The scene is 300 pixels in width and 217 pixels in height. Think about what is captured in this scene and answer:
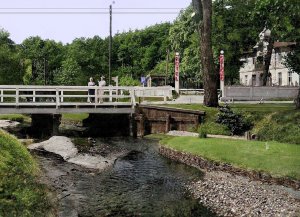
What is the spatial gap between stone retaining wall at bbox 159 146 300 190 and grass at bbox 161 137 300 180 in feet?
0.63

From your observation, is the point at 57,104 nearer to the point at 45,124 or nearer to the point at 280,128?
the point at 45,124

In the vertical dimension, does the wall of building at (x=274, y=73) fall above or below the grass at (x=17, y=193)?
above

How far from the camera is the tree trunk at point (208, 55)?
32.3 meters

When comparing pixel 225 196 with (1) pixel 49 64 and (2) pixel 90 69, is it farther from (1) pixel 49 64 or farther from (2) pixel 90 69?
(1) pixel 49 64

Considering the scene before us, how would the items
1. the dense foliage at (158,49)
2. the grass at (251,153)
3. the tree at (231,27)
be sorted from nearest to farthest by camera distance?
the grass at (251,153) < the dense foliage at (158,49) < the tree at (231,27)

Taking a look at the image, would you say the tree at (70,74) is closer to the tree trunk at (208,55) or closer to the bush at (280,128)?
the tree trunk at (208,55)

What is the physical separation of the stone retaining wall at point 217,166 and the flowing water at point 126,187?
0.51 meters

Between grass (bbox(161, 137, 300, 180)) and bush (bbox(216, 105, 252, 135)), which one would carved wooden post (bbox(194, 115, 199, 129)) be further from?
grass (bbox(161, 137, 300, 180))

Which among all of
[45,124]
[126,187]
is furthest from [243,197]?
[45,124]

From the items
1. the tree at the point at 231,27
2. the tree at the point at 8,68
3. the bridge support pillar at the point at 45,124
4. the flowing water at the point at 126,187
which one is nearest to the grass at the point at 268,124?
the flowing water at the point at 126,187

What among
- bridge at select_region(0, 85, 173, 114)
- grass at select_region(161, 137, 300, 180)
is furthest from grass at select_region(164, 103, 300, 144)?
bridge at select_region(0, 85, 173, 114)

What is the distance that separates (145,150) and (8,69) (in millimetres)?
45570

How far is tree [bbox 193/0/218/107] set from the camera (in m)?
32.3

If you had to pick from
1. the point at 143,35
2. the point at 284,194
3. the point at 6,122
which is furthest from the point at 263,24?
the point at 143,35
